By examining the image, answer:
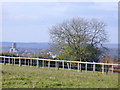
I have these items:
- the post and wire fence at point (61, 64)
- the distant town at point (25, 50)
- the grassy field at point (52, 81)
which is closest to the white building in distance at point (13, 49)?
the distant town at point (25, 50)

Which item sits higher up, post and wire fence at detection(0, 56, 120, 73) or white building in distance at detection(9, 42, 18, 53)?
white building in distance at detection(9, 42, 18, 53)

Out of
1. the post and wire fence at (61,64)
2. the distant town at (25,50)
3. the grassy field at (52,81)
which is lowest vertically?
the post and wire fence at (61,64)

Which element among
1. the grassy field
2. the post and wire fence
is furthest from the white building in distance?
the grassy field

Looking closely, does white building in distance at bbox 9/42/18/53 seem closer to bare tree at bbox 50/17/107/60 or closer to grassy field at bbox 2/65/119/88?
bare tree at bbox 50/17/107/60

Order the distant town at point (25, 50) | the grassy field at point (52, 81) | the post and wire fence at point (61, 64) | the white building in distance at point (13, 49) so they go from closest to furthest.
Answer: the grassy field at point (52, 81)
the post and wire fence at point (61, 64)
the distant town at point (25, 50)
the white building in distance at point (13, 49)

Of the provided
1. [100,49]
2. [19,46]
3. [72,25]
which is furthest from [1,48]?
[100,49]

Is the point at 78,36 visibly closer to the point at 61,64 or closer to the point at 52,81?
the point at 61,64

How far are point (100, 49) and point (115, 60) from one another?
11358 millimetres

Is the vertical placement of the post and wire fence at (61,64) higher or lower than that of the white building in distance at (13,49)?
lower

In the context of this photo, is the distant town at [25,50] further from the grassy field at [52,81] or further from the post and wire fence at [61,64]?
the grassy field at [52,81]

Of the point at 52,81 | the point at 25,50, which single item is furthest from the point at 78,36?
the point at 52,81

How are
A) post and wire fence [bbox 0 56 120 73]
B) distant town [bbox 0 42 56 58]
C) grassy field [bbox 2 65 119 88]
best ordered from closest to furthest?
grassy field [bbox 2 65 119 88], post and wire fence [bbox 0 56 120 73], distant town [bbox 0 42 56 58]

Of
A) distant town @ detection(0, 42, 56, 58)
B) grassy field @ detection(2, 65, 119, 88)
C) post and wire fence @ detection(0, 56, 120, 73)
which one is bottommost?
post and wire fence @ detection(0, 56, 120, 73)

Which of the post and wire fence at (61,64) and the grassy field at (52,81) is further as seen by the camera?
the post and wire fence at (61,64)
